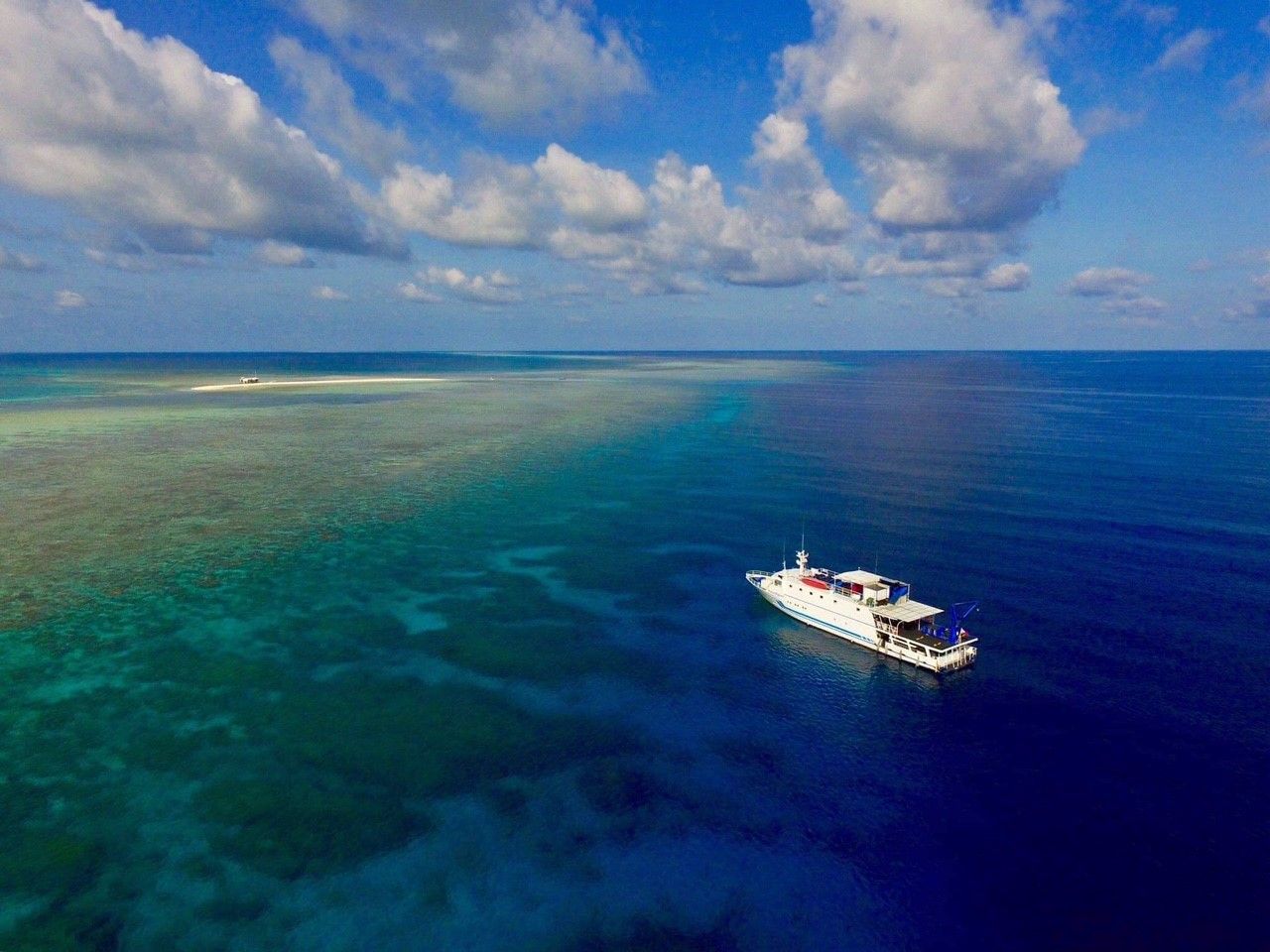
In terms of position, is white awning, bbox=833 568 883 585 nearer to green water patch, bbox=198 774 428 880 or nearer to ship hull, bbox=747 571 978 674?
ship hull, bbox=747 571 978 674

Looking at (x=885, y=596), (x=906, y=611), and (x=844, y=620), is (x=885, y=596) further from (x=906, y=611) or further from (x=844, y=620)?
(x=844, y=620)

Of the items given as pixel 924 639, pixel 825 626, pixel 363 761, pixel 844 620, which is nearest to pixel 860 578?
pixel 844 620

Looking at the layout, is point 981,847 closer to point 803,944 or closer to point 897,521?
point 803,944

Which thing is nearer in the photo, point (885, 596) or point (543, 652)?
point (543, 652)

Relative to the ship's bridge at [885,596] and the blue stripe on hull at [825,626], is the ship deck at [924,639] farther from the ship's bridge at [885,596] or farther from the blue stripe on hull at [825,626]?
the blue stripe on hull at [825,626]

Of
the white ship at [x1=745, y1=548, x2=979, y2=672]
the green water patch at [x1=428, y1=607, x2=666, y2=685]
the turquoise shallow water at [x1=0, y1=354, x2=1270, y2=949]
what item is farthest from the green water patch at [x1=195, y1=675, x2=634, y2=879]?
the white ship at [x1=745, y1=548, x2=979, y2=672]
